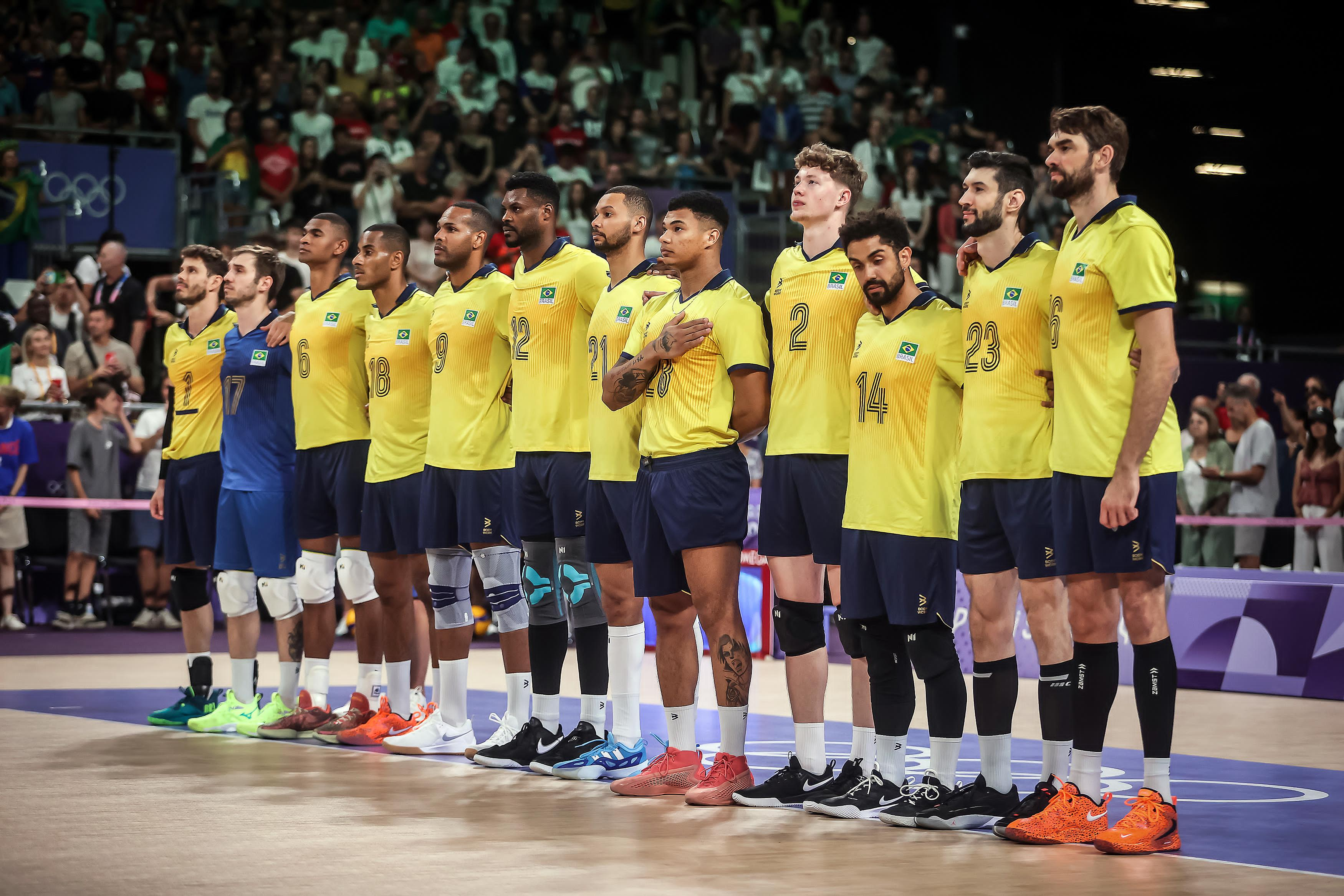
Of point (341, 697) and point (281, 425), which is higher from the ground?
point (281, 425)

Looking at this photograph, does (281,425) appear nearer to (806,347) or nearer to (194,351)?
(194,351)

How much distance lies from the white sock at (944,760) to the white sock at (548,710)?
221 cm

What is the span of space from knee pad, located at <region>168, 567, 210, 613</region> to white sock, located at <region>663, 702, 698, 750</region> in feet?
11.7

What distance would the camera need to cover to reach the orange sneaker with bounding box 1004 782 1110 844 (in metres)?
5.77

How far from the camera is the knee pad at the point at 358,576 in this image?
873 centimetres

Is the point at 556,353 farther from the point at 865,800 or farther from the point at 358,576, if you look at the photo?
the point at 865,800

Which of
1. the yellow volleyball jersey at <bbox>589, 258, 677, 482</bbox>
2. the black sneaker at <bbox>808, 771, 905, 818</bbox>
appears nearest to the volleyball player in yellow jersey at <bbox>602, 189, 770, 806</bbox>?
the yellow volleyball jersey at <bbox>589, 258, 677, 482</bbox>

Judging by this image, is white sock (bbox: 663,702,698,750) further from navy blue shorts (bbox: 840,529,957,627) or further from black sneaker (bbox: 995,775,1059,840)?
black sneaker (bbox: 995,775,1059,840)

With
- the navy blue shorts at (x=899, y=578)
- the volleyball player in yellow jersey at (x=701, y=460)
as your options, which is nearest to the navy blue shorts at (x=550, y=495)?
the volleyball player in yellow jersey at (x=701, y=460)

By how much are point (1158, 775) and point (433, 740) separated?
389 cm

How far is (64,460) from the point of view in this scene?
14.8 meters

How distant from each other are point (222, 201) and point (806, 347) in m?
11.5

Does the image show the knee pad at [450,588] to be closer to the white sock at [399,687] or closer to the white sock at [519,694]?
the white sock at [519,694]

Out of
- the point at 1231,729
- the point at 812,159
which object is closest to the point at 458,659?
the point at 812,159
